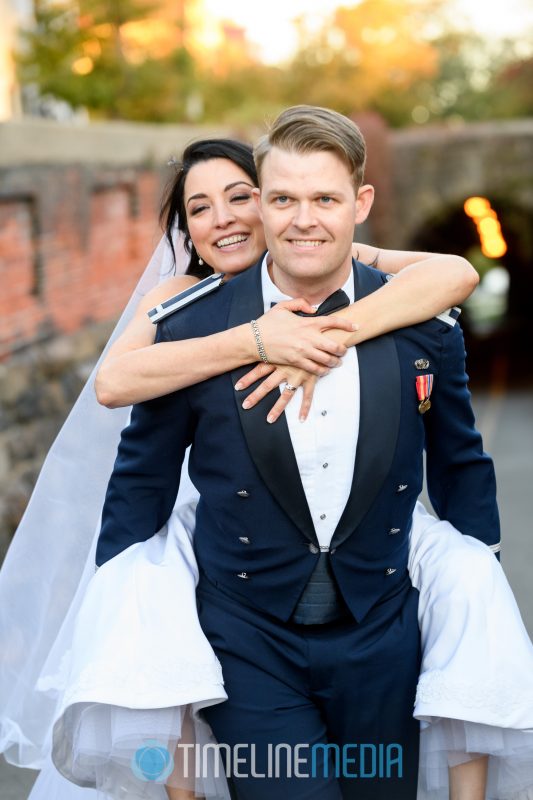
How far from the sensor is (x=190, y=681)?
9.27ft

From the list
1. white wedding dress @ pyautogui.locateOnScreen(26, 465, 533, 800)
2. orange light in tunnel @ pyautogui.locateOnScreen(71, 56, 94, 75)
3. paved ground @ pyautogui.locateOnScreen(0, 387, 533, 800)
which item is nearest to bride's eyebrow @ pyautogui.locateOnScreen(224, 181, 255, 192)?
white wedding dress @ pyautogui.locateOnScreen(26, 465, 533, 800)

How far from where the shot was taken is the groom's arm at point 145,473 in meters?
2.98

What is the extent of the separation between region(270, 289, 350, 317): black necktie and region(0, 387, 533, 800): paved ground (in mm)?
2587

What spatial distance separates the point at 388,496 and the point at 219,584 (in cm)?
52

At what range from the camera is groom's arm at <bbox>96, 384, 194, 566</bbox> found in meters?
2.98

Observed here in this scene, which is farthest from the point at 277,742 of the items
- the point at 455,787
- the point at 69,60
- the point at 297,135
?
the point at 69,60

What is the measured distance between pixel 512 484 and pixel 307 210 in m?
8.68

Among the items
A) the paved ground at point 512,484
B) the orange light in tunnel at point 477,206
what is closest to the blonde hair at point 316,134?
the paved ground at point 512,484

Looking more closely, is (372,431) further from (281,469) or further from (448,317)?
(448,317)

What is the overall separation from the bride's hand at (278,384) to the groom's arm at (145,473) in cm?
20

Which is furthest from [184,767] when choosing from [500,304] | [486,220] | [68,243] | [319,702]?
[500,304]

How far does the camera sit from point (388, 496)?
2.92m

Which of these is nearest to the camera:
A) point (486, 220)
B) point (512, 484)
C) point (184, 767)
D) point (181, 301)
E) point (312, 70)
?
point (184, 767)

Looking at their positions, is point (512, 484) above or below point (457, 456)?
below
